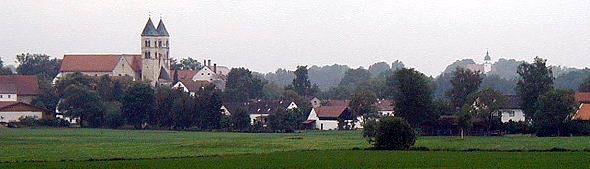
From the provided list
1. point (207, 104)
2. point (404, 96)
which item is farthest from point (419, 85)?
point (207, 104)

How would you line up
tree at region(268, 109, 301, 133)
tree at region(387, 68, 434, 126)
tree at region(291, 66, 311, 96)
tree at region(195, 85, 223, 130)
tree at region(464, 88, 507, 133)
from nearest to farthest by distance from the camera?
tree at region(387, 68, 434, 126) → tree at region(464, 88, 507, 133) → tree at region(268, 109, 301, 133) → tree at region(195, 85, 223, 130) → tree at region(291, 66, 311, 96)

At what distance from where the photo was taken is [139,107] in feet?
459

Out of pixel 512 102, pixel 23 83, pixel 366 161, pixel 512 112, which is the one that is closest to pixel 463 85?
pixel 512 102

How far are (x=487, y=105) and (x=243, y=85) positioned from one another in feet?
242

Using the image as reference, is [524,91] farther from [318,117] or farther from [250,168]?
[250,168]

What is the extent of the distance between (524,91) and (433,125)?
1082cm

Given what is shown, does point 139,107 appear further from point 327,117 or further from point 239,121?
point 327,117

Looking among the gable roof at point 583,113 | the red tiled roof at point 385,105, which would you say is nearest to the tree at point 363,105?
the red tiled roof at point 385,105

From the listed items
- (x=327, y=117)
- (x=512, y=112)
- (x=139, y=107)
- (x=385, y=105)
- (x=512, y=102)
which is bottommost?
(x=327, y=117)

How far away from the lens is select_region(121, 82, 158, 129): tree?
5497 inches

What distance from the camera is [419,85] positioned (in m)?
112

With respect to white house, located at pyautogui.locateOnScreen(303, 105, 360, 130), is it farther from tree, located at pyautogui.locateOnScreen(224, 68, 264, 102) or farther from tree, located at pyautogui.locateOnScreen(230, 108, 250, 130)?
tree, located at pyautogui.locateOnScreen(224, 68, 264, 102)

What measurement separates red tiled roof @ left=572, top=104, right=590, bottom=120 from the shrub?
Answer: 3372 centimetres

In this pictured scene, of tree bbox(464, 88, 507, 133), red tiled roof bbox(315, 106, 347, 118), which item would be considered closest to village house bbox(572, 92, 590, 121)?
tree bbox(464, 88, 507, 133)
